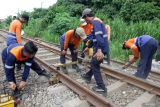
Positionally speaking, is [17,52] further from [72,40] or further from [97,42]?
[72,40]

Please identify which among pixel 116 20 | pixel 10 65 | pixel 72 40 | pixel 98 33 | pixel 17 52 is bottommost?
pixel 116 20

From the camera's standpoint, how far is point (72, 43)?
8070 millimetres

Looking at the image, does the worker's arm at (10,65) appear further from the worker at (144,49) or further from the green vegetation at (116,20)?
the green vegetation at (116,20)

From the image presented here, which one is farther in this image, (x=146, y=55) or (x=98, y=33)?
(x=146, y=55)

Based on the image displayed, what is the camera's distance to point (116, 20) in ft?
49.6

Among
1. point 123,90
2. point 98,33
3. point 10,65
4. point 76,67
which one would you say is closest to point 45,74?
point 76,67

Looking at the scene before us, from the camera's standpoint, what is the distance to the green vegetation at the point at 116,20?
41.7 feet

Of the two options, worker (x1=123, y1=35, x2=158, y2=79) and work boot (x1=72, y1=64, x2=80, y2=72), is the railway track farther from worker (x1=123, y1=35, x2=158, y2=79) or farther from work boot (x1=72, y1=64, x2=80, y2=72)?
worker (x1=123, y1=35, x2=158, y2=79)

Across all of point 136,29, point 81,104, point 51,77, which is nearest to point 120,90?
point 81,104

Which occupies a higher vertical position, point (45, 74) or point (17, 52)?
point (17, 52)

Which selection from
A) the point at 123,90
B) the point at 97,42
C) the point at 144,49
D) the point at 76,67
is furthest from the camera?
the point at 76,67

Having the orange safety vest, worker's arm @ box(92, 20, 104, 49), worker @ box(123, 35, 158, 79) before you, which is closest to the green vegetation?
worker @ box(123, 35, 158, 79)

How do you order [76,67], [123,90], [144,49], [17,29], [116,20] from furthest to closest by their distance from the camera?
[116,20] → [76,67] → [17,29] → [144,49] → [123,90]

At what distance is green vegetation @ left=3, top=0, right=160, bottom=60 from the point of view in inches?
500
